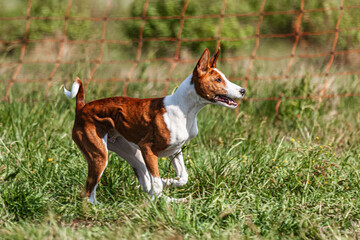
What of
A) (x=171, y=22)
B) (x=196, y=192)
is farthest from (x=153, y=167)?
(x=171, y=22)

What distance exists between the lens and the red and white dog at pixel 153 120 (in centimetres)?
342

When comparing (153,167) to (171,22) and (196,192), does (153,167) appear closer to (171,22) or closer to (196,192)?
(196,192)

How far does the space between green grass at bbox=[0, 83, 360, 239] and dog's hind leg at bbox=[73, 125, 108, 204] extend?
0.61ft

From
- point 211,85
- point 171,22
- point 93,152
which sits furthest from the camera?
point 171,22

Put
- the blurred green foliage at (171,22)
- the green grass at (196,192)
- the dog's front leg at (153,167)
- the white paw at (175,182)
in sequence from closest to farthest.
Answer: the green grass at (196,192), the dog's front leg at (153,167), the white paw at (175,182), the blurred green foliage at (171,22)

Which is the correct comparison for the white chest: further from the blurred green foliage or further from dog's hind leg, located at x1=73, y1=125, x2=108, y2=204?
the blurred green foliage

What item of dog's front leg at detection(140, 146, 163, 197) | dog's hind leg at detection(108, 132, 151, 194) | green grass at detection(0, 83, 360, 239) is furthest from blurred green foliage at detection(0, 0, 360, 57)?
dog's front leg at detection(140, 146, 163, 197)

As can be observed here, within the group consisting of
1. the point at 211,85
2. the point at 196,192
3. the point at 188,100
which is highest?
the point at 211,85

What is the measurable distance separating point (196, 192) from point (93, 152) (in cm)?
93

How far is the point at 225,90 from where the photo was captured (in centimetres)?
340

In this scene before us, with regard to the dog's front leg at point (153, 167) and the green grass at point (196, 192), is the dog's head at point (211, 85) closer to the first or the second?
the dog's front leg at point (153, 167)

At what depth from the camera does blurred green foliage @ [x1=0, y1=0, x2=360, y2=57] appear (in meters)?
9.12

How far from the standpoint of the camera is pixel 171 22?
9.12 metres

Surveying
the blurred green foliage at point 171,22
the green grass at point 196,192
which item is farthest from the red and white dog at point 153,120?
the blurred green foliage at point 171,22
